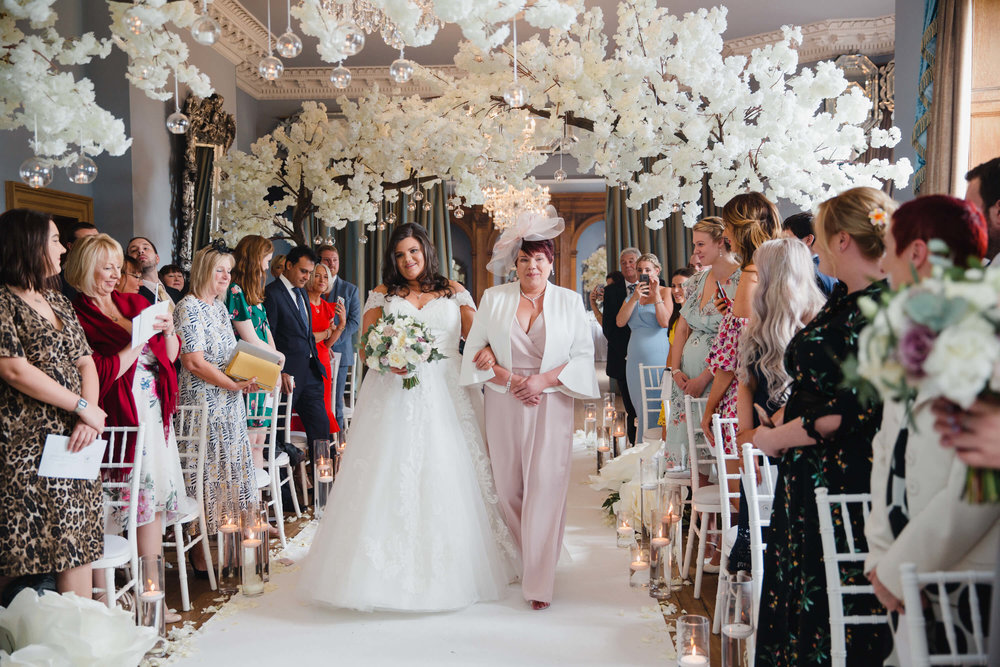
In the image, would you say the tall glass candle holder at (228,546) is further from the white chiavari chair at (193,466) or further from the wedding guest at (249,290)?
the wedding guest at (249,290)

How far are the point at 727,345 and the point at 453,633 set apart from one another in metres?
1.84

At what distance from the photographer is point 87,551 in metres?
2.86

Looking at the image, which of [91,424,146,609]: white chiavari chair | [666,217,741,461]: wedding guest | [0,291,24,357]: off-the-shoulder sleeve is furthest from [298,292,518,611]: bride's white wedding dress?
[0,291,24,357]: off-the-shoulder sleeve

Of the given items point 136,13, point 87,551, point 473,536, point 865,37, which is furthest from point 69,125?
point 865,37

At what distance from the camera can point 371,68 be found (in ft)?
31.7

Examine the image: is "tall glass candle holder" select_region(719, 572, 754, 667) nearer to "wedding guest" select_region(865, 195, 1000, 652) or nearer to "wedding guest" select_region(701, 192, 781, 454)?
"wedding guest" select_region(865, 195, 1000, 652)

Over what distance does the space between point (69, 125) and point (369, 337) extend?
1.69 meters

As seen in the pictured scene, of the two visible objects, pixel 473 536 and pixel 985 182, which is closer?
pixel 985 182

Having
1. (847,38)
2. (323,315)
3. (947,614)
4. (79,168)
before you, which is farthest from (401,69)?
(847,38)

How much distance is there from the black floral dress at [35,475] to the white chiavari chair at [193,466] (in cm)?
93

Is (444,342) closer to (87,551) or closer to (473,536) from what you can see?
(473,536)

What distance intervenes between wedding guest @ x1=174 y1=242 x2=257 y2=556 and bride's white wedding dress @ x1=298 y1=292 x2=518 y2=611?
63cm

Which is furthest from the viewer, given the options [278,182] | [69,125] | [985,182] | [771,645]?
[278,182]

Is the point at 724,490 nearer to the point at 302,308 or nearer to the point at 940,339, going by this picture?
the point at 940,339
